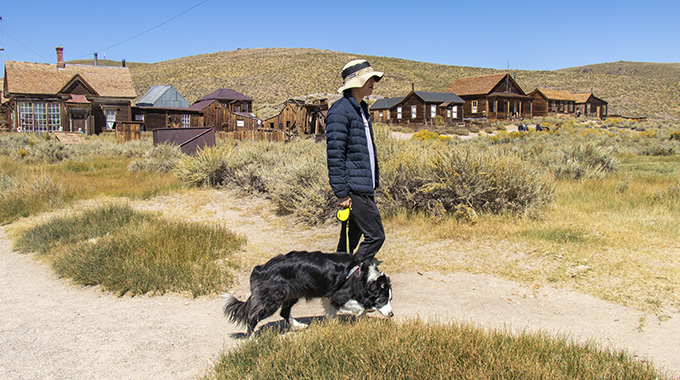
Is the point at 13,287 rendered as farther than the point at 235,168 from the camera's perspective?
No

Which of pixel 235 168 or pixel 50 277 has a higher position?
pixel 235 168

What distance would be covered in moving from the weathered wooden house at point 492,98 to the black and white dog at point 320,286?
48.2 meters

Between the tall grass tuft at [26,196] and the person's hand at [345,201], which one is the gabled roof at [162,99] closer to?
the tall grass tuft at [26,196]

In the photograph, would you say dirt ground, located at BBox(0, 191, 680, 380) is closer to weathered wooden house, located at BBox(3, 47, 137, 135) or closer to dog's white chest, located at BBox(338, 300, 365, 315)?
dog's white chest, located at BBox(338, 300, 365, 315)

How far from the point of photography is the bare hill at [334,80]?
229ft

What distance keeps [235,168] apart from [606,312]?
30.0ft

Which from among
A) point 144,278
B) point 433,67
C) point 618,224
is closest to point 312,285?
point 144,278

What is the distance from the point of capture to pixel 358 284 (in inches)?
144

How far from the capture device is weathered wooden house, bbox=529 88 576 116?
181ft

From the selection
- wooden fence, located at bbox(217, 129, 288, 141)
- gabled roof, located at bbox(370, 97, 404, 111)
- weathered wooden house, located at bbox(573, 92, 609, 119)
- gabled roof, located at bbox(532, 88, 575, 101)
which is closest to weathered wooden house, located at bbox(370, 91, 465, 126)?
gabled roof, located at bbox(370, 97, 404, 111)

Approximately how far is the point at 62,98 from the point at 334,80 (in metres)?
49.2

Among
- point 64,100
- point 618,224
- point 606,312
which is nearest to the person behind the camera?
point 606,312

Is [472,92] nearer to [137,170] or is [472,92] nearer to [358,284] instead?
[137,170]

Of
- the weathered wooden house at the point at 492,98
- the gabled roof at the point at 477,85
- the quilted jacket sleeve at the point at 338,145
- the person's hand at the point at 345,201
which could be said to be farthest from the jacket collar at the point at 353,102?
the gabled roof at the point at 477,85
